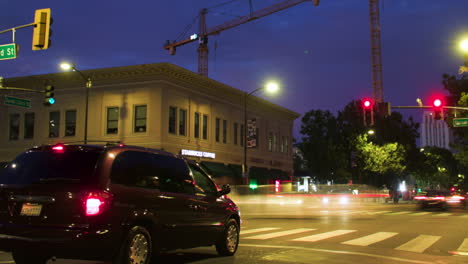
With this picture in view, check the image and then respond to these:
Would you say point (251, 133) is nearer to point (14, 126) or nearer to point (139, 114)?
point (139, 114)

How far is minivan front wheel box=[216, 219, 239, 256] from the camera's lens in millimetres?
9594

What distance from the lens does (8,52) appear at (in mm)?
19219

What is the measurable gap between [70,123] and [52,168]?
36176 millimetres

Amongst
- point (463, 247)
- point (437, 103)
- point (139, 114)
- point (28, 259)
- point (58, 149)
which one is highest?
point (139, 114)

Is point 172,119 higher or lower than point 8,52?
higher

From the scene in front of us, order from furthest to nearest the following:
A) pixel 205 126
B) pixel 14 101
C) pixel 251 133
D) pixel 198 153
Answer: pixel 205 126 → pixel 251 133 → pixel 198 153 → pixel 14 101

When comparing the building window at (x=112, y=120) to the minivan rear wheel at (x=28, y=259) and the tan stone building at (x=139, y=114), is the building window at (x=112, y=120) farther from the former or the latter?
the minivan rear wheel at (x=28, y=259)

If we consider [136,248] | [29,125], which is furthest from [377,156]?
[136,248]

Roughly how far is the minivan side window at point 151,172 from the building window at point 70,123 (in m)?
34.8

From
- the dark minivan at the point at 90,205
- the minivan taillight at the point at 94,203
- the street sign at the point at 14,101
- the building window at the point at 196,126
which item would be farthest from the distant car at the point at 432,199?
the minivan taillight at the point at 94,203

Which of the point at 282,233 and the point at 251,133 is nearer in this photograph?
the point at 282,233

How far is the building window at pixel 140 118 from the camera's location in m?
39.5

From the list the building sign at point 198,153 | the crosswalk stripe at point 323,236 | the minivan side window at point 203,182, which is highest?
the building sign at point 198,153

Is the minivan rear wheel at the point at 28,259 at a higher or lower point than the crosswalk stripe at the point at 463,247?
higher
